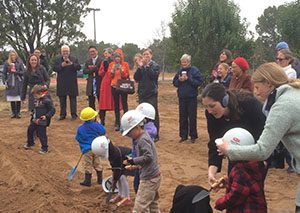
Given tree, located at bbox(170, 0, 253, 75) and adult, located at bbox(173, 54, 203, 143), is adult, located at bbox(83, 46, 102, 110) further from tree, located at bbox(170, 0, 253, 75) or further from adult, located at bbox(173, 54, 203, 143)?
tree, located at bbox(170, 0, 253, 75)

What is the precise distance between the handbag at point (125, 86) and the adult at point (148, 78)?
2.06 feet

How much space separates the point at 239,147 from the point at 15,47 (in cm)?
1823

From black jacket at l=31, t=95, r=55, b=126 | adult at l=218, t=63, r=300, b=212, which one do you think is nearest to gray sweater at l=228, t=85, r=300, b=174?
adult at l=218, t=63, r=300, b=212

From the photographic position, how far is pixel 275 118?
2912mm

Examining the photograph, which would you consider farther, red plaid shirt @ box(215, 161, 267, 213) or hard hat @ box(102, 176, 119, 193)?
hard hat @ box(102, 176, 119, 193)

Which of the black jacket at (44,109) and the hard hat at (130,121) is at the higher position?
the hard hat at (130,121)

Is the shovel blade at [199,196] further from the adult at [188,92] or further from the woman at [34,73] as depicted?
the woman at [34,73]

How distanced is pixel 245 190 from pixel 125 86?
7257 millimetres

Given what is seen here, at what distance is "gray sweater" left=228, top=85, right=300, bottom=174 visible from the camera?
290 centimetres

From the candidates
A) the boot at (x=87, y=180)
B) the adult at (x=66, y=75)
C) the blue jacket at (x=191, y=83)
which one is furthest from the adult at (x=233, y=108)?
the adult at (x=66, y=75)

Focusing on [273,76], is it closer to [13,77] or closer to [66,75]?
[66,75]

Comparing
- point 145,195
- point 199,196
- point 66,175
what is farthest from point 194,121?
point 199,196

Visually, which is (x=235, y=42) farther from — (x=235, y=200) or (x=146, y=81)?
(x=235, y=200)

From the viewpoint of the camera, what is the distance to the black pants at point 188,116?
9.41 metres
